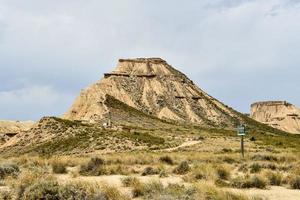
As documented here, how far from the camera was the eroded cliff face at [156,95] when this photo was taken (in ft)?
406

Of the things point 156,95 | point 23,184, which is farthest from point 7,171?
point 156,95

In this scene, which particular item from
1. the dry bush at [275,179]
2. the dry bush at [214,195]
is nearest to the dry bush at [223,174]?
the dry bush at [275,179]

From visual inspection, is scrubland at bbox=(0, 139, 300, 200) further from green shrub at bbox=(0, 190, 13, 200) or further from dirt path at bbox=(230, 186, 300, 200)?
dirt path at bbox=(230, 186, 300, 200)

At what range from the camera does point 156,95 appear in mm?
132750

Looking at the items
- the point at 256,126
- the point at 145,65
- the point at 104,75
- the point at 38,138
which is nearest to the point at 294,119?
the point at 256,126

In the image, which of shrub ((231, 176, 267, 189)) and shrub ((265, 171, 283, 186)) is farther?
shrub ((265, 171, 283, 186))

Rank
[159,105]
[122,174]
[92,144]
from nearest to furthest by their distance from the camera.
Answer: [122,174]
[92,144]
[159,105]

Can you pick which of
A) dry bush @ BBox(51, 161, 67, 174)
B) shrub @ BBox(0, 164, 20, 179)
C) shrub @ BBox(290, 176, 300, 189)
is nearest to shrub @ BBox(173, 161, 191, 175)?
dry bush @ BBox(51, 161, 67, 174)

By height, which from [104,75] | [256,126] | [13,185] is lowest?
[13,185]

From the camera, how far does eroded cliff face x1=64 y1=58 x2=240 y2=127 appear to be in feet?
406

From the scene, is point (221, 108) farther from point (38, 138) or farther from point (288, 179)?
point (288, 179)

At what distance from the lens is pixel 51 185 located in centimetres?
1419

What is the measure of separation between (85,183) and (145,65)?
132817 mm

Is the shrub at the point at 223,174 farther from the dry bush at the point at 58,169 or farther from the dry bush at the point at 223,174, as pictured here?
the dry bush at the point at 58,169
